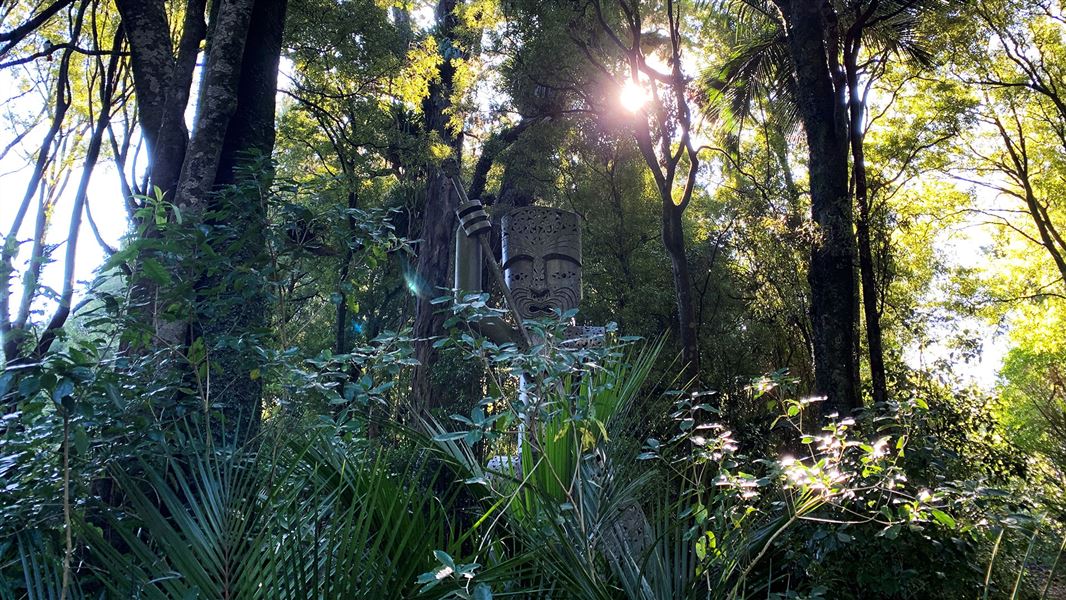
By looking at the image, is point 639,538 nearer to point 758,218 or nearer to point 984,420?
point 984,420

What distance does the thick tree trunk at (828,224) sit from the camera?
15.5ft

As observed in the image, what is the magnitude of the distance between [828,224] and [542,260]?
2123 mm

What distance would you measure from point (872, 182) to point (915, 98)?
4.05 metres

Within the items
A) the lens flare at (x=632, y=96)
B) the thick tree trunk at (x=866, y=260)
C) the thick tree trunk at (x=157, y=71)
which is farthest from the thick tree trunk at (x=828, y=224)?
the thick tree trunk at (x=157, y=71)

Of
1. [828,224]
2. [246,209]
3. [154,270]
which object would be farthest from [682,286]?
[154,270]

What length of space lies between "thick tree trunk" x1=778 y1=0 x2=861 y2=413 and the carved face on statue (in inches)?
71.4

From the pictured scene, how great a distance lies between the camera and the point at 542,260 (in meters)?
5.50

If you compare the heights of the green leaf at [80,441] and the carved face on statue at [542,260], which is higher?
the carved face on statue at [542,260]

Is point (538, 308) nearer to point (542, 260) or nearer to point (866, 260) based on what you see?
point (542, 260)

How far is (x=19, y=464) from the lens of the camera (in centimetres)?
188

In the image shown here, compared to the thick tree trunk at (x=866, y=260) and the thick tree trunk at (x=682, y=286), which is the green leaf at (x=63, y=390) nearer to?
the thick tree trunk at (x=866, y=260)

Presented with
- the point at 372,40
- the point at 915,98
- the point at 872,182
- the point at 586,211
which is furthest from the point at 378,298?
the point at 915,98

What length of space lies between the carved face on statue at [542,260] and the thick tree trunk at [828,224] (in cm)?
A: 181

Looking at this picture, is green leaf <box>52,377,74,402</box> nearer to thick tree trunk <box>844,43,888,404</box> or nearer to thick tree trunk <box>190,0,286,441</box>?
thick tree trunk <box>190,0,286,441</box>
